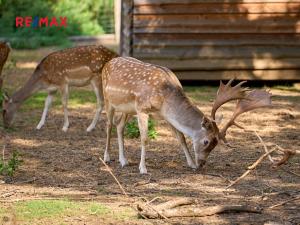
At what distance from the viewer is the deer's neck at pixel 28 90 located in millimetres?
14180

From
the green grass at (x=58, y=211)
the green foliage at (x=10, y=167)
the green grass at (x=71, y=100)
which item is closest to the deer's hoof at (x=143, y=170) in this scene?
the green foliage at (x=10, y=167)

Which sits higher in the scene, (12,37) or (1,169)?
(1,169)

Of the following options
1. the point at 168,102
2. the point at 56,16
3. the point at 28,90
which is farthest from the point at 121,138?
the point at 56,16

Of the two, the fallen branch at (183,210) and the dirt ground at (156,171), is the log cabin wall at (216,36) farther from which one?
the fallen branch at (183,210)

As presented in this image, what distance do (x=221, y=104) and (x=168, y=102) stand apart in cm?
67

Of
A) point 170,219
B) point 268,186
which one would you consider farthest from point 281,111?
point 170,219

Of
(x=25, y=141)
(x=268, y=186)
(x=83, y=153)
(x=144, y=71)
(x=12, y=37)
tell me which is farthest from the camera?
(x=12, y=37)

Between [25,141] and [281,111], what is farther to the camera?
[281,111]

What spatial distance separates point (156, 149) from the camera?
11.8 m

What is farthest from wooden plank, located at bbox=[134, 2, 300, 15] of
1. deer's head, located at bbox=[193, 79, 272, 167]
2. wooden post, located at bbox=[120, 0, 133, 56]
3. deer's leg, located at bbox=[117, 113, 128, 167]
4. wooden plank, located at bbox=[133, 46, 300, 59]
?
deer's head, located at bbox=[193, 79, 272, 167]

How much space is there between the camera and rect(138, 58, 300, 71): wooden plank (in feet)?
56.9

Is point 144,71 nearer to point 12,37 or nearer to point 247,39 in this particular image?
point 247,39

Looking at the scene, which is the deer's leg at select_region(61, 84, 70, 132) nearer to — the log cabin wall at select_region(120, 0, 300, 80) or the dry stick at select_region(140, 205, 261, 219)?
the log cabin wall at select_region(120, 0, 300, 80)

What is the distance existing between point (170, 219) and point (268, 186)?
1.97 meters
